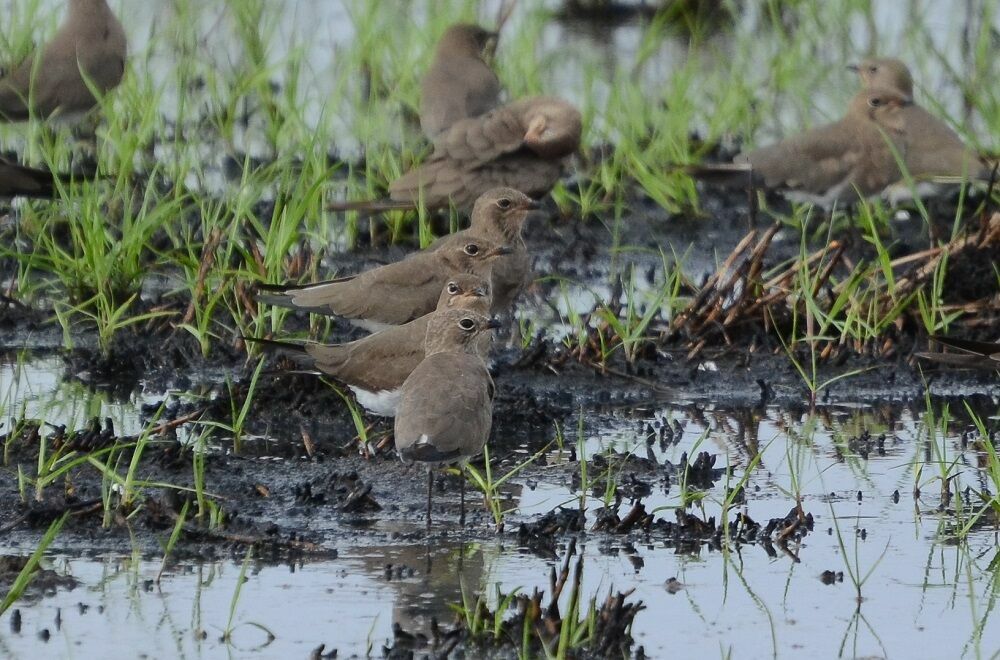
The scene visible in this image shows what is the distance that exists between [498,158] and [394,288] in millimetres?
2017

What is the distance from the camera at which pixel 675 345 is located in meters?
7.62

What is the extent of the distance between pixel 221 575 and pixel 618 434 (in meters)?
2.05

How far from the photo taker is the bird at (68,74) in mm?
10000

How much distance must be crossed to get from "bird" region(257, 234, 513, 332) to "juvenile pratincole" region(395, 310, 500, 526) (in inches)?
38.8

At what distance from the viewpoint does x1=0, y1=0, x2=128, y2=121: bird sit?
10.0 metres

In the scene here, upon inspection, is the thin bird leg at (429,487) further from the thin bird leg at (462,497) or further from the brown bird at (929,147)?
the brown bird at (929,147)

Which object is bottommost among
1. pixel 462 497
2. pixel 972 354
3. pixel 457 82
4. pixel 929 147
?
pixel 462 497

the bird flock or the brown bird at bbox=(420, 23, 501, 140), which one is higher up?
the brown bird at bbox=(420, 23, 501, 140)

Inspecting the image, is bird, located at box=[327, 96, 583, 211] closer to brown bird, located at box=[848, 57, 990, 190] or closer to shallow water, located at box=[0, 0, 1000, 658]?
brown bird, located at box=[848, 57, 990, 190]

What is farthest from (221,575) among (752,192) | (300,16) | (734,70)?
(300,16)

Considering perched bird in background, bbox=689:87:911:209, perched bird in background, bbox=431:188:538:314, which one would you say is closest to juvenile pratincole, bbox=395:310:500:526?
perched bird in background, bbox=431:188:538:314

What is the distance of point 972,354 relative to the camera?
6.24 metres

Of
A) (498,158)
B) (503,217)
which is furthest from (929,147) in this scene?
(503,217)

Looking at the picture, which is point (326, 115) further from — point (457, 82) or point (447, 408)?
point (447, 408)
